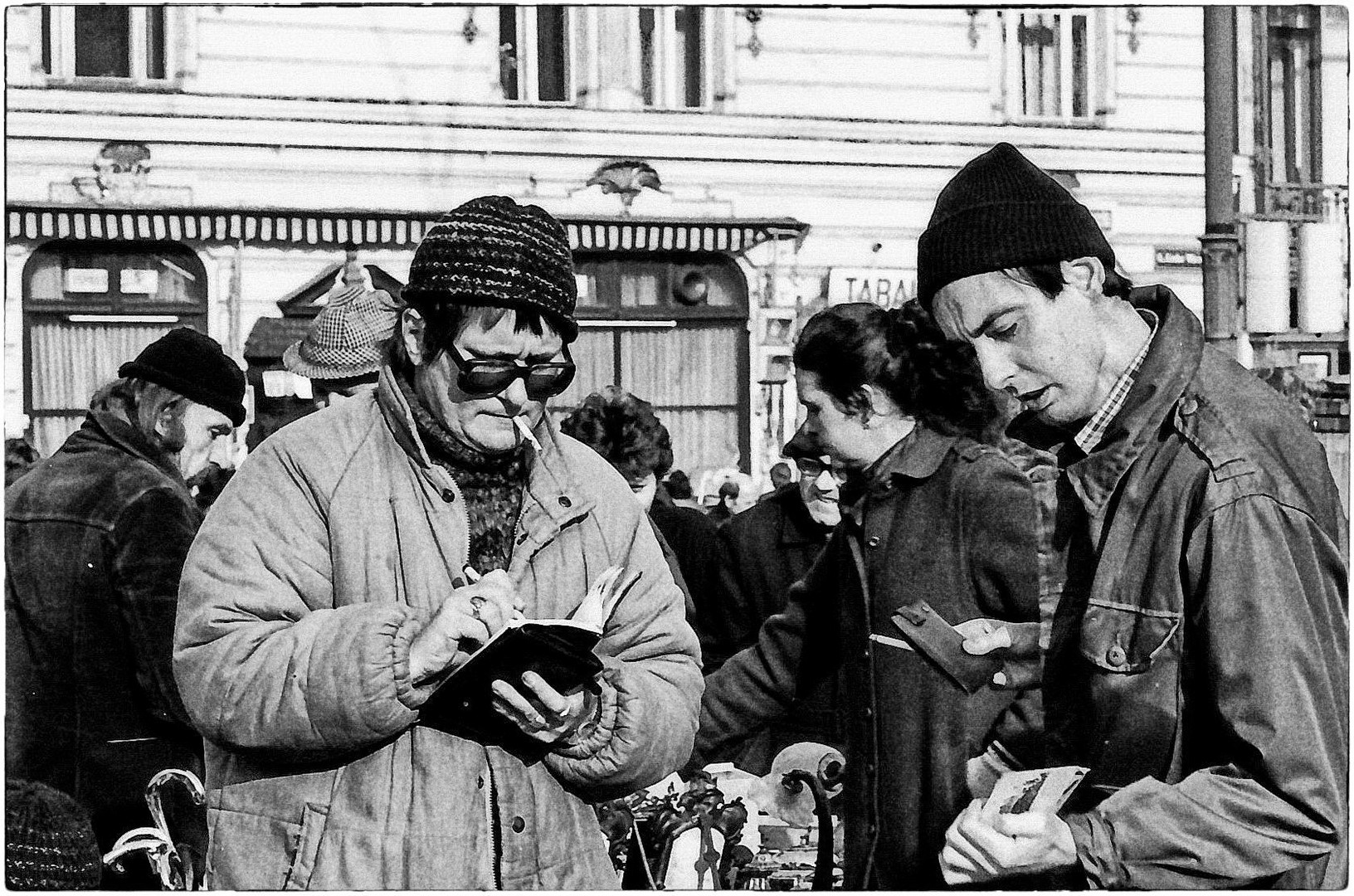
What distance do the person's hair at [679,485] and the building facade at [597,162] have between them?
108mm

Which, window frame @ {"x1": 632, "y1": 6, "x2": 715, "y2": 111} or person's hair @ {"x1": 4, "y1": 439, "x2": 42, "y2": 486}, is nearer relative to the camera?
person's hair @ {"x1": 4, "y1": 439, "x2": 42, "y2": 486}

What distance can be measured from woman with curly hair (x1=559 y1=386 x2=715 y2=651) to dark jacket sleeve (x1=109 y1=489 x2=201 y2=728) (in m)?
1.70

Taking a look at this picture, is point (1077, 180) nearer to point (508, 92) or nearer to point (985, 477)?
point (508, 92)

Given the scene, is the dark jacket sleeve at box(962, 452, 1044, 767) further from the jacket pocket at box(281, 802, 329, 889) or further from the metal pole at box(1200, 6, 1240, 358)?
the metal pole at box(1200, 6, 1240, 358)

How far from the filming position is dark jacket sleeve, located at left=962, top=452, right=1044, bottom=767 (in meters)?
3.86

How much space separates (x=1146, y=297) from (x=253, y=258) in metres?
6.58

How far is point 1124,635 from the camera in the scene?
289cm

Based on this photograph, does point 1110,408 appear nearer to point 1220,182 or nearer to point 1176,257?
point 1220,182

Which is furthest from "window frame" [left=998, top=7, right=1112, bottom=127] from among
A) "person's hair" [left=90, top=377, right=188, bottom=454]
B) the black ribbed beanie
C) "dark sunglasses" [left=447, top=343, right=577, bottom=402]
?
"dark sunglasses" [left=447, top=343, right=577, bottom=402]

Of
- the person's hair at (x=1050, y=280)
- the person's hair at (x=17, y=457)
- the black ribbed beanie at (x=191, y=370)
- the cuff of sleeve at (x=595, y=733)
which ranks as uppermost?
the person's hair at (x=1050, y=280)

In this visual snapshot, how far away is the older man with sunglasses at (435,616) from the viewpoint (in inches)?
118

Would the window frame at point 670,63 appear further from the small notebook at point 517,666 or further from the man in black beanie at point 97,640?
the small notebook at point 517,666

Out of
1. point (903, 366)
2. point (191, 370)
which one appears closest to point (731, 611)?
point (191, 370)

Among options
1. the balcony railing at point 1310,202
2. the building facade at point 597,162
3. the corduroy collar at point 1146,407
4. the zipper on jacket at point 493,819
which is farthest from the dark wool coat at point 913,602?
the building facade at point 597,162
